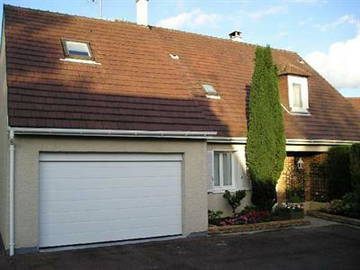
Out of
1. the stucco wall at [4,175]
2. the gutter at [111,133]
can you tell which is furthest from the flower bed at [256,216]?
the stucco wall at [4,175]

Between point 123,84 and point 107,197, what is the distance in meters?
3.16

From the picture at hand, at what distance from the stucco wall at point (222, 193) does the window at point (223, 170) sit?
28 cm

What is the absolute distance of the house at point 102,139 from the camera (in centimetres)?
1027

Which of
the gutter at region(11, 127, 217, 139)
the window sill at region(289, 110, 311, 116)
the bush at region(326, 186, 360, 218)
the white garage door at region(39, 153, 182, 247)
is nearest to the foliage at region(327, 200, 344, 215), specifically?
the bush at region(326, 186, 360, 218)

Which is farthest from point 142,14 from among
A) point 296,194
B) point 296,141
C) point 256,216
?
point 256,216

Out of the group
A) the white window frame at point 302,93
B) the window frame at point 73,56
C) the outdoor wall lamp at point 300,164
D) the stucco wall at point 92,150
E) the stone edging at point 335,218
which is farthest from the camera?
the white window frame at point 302,93

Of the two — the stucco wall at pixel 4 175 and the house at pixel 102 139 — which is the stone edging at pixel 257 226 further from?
the stucco wall at pixel 4 175

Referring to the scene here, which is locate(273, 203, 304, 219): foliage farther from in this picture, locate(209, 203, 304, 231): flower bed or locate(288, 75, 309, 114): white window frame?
locate(288, 75, 309, 114): white window frame

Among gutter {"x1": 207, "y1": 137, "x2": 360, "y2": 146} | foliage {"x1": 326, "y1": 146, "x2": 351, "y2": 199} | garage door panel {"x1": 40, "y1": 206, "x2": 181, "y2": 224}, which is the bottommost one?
garage door panel {"x1": 40, "y1": 206, "x2": 181, "y2": 224}

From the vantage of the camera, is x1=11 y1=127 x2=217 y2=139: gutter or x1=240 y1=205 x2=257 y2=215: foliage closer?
x1=11 y1=127 x2=217 y2=139: gutter

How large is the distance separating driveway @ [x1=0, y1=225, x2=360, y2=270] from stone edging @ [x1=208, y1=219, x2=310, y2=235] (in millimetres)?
435

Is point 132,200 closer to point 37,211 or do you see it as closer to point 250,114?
point 37,211

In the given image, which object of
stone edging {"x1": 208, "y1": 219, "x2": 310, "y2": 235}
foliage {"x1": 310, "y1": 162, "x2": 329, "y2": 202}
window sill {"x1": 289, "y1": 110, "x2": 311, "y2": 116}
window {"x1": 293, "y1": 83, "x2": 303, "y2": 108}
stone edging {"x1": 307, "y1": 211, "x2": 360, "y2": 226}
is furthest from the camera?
window {"x1": 293, "y1": 83, "x2": 303, "y2": 108}

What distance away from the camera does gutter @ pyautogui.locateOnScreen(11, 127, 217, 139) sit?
32.9ft
